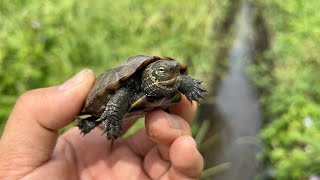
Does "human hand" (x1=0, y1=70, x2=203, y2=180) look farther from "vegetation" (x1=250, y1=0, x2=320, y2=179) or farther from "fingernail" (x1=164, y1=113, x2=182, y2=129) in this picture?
"vegetation" (x1=250, y1=0, x2=320, y2=179)

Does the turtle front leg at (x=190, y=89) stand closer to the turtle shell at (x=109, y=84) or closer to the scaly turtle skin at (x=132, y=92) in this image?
the scaly turtle skin at (x=132, y=92)

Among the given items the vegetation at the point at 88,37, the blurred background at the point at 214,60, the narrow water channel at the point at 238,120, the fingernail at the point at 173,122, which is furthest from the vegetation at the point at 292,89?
the fingernail at the point at 173,122

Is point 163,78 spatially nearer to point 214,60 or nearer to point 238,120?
point 238,120

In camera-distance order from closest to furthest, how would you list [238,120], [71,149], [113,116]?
[113,116]
[71,149]
[238,120]

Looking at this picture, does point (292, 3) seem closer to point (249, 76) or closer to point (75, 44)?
point (249, 76)

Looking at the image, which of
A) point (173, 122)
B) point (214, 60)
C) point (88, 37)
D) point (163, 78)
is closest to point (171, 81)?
point (163, 78)

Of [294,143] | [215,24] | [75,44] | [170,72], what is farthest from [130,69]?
[215,24]
